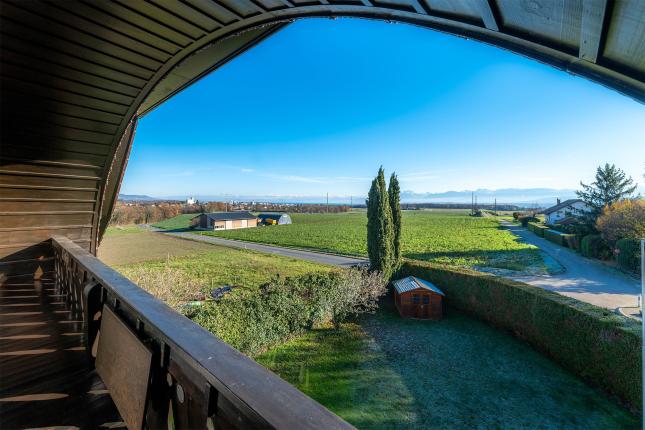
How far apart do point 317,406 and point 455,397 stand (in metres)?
7.29

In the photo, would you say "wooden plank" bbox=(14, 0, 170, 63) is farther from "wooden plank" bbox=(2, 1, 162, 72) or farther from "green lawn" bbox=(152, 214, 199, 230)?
"green lawn" bbox=(152, 214, 199, 230)

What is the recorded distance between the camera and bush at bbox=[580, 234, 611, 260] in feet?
57.8

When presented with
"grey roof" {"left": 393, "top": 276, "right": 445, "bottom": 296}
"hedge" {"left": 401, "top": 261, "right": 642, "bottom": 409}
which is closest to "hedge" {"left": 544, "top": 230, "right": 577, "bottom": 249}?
"hedge" {"left": 401, "top": 261, "right": 642, "bottom": 409}

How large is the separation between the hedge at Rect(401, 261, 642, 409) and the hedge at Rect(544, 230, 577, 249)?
17053 mm

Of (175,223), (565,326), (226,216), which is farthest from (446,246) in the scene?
(175,223)

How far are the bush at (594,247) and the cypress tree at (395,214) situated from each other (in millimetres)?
14217

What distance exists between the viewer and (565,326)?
7.26 metres

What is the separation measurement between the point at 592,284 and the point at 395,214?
9.08 meters

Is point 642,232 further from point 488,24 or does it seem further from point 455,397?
point 488,24

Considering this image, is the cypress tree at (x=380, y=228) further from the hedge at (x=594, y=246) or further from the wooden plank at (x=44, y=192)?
the hedge at (x=594, y=246)

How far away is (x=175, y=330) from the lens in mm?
896

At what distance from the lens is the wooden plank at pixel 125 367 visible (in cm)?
107

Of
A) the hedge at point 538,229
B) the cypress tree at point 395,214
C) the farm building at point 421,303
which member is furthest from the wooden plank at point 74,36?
the hedge at point 538,229

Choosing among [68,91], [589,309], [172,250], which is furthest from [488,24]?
[172,250]
